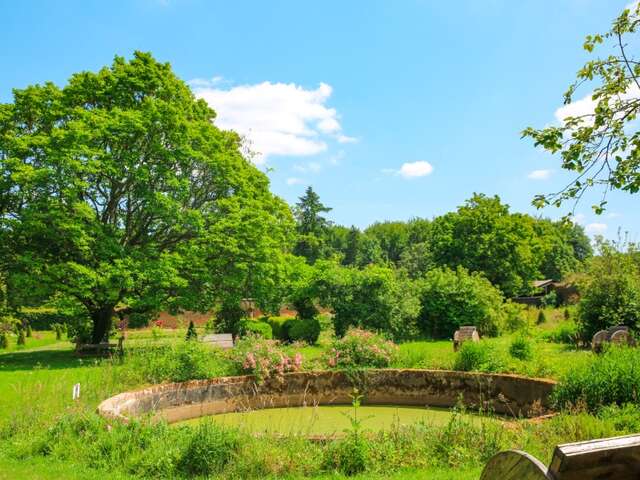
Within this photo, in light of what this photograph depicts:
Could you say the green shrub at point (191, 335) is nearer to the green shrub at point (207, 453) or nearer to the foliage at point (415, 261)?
the green shrub at point (207, 453)

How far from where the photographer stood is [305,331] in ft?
79.6

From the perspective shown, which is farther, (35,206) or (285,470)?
(35,206)

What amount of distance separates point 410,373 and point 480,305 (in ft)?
46.9

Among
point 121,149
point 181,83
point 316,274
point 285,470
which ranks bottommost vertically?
point 285,470

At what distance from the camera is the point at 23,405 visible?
Result: 954cm

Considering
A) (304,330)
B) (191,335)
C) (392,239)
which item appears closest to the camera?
(191,335)

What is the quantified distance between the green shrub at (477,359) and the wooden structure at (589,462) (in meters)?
10.3

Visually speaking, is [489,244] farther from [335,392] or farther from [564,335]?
[335,392]

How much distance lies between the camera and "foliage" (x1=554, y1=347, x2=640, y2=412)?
7449mm

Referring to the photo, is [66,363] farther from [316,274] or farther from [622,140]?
[622,140]

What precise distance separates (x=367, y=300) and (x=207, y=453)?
61.2 feet

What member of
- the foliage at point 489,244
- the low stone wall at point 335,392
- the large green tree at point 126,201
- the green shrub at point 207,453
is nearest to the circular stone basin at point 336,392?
the low stone wall at point 335,392

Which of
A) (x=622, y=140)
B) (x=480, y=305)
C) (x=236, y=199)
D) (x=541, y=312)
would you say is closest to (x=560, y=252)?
(x=541, y=312)

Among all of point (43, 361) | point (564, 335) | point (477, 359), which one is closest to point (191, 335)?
point (43, 361)
